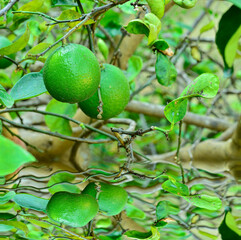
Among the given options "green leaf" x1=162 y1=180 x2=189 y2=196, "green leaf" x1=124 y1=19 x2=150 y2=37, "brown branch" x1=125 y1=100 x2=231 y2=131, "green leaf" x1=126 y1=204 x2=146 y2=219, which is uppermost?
"green leaf" x1=124 y1=19 x2=150 y2=37

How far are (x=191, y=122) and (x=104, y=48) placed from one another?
2.40 ft

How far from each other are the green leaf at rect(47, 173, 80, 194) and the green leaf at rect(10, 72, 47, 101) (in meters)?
0.17

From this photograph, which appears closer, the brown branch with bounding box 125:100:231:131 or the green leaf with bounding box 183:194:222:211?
the green leaf with bounding box 183:194:222:211

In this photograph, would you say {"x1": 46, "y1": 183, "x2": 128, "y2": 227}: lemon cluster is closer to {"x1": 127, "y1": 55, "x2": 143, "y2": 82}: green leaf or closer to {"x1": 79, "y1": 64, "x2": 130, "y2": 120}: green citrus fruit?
{"x1": 79, "y1": 64, "x2": 130, "y2": 120}: green citrus fruit

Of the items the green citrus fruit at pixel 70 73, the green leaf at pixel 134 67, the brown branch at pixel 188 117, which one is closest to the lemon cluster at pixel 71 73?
the green citrus fruit at pixel 70 73

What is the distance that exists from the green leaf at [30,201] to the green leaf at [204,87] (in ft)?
0.84

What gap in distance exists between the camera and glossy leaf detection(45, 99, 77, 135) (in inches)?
30.8

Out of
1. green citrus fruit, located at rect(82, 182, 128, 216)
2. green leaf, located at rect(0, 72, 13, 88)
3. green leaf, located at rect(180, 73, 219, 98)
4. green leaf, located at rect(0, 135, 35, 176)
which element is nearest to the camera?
green leaf, located at rect(0, 135, 35, 176)

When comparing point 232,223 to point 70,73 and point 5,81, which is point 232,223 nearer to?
point 70,73

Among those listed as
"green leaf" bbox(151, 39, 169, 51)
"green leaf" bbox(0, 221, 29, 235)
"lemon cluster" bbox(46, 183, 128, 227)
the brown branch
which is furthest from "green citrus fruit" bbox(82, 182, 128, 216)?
the brown branch

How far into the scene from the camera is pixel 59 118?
Answer: 0.84 metres

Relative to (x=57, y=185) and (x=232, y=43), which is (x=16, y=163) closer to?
(x=232, y=43)

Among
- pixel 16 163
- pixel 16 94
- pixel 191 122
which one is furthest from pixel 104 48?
pixel 191 122

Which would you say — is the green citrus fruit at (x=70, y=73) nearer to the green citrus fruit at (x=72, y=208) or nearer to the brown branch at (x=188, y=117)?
the green citrus fruit at (x=72, y=208)
